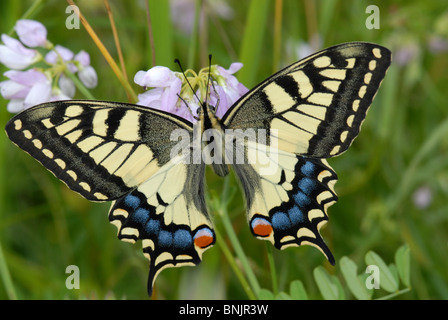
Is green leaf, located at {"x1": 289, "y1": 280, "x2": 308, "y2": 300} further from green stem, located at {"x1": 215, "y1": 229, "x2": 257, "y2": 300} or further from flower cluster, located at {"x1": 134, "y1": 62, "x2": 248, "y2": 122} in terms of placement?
flower cluster, located at {"x1": 134, "y1": 62, "x2": 248, "y2": 122}

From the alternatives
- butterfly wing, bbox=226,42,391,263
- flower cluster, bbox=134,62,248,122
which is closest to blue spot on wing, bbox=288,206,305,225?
butterfly wing, bbox=226,42,391,263

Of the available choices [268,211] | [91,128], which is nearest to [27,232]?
[91,128]

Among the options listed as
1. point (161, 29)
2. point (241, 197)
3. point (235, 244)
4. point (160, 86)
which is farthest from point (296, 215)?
point (161, 29)

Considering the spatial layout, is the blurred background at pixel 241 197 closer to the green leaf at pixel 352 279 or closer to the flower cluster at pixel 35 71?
the flower cluster at pixel 35 71

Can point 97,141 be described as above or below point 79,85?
below

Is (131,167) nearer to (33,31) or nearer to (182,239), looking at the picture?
(182,239)
